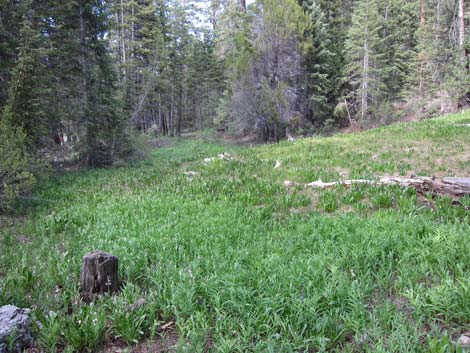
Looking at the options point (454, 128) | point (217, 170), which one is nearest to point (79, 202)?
point (217, 170)

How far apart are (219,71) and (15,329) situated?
3353cm

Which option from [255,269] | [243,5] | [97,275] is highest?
[243,5]

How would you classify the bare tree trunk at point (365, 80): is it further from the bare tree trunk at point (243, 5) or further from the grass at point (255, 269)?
the grass at point (255, 269)

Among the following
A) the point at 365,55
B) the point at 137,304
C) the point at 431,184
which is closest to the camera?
the point at 137,304

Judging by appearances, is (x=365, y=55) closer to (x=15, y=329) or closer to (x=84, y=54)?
(x=84, y=54)

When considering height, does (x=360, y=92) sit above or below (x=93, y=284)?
above

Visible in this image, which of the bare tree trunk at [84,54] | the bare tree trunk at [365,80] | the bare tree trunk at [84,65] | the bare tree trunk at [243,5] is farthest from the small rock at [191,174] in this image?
the bare tree trunk at [243,5]

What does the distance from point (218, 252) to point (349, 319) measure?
2.03 meters

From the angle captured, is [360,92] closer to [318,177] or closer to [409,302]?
[318,177]

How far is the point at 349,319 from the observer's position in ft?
9.57

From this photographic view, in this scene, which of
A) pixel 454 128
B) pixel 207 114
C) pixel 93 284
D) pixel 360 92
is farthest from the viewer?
pixel 207 114

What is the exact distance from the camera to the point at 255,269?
400cm

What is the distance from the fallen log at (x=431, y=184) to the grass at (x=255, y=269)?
0.35 meters

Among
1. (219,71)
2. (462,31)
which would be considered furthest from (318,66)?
(219,71)
